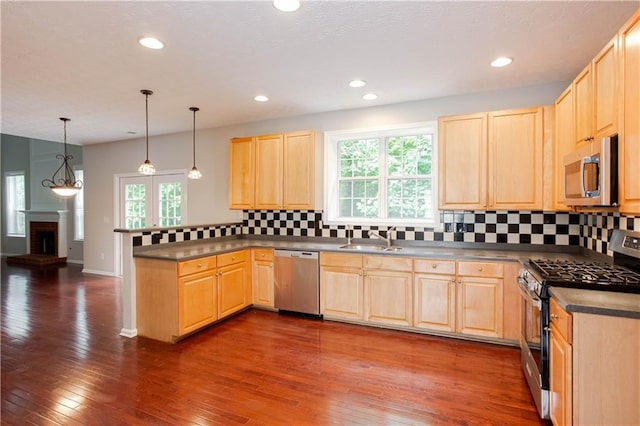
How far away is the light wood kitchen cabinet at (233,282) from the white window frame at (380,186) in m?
1.22

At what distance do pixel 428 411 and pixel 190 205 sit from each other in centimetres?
469

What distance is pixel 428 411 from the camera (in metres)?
2.21

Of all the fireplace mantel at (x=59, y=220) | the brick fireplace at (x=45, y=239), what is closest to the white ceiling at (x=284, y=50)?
the fireplace mantel at (x=59, y=220)

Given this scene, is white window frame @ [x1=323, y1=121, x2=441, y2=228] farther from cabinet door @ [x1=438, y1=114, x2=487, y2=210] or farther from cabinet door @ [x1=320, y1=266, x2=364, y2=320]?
cabinet door @ [x1=320, y1=266, x2=364, y2=320]

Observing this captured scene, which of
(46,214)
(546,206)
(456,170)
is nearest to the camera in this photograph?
(546,206)

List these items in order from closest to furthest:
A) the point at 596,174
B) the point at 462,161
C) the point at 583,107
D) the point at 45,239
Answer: the point at 596,174 < the point at 583,107 < the point at 462,161 < the point at 45,239

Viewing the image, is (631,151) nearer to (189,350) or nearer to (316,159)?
(316,159)

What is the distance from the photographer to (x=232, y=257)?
4027mm

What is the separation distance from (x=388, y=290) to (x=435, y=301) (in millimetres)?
486

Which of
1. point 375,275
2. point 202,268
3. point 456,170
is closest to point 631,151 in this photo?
point 456,170

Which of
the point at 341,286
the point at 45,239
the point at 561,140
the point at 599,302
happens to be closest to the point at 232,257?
the point at 341,286

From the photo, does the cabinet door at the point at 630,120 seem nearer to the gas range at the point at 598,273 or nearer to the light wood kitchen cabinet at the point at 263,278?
the gas range at the point at 598,273

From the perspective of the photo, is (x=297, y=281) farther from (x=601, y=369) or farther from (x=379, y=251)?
(x=601, y=369)

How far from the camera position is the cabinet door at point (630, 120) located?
175 cm
